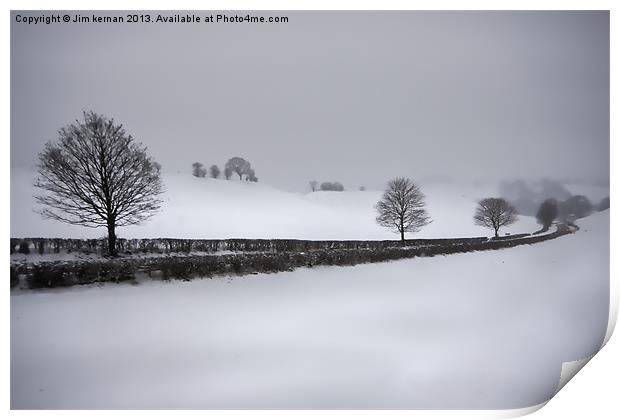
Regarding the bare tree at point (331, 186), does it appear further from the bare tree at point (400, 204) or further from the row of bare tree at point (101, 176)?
the row of bare tree at point (101, 176)

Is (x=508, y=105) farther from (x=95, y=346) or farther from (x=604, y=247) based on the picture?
(x=95, y=346)

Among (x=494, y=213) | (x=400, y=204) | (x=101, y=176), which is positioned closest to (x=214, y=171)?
(x=101, y=176)

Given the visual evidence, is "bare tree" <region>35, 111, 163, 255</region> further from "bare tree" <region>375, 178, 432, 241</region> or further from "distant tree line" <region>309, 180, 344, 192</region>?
"bare tree" <region>375, 178, 432, 241</region>

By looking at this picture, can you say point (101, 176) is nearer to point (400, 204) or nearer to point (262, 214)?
point (262, 214)

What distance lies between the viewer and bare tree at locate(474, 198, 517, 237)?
209 cm

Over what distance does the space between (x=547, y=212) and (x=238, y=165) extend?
160 centimetres

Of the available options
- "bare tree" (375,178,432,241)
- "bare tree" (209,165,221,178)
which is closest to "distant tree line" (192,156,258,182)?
"bare tree" (209,165,221,178)

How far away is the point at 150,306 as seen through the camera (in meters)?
1.99

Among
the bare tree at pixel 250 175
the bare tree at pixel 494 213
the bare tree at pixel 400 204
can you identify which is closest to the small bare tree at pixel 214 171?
the bare tree at pixel 250 175

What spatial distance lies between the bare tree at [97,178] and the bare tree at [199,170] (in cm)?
19

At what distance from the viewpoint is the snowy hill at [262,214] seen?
1995 millimetres

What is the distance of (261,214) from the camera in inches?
81.1

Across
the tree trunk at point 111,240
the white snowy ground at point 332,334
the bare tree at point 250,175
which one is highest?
the bare tree at point 250,175

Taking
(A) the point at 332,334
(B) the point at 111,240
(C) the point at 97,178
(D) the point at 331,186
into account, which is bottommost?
(A) the point at 332,334
